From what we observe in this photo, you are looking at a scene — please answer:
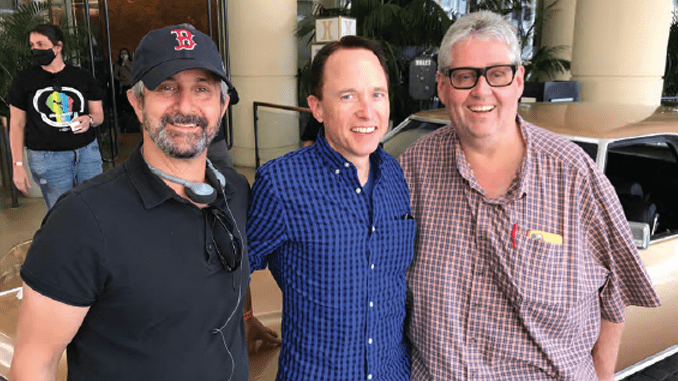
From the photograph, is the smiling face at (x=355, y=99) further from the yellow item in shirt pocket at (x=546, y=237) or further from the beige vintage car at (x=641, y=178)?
the beige vintage car at (x=641, y=178)

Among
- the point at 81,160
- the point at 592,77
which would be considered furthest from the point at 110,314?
the point at 592,77

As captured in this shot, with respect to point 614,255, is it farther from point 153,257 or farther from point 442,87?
point 153,257

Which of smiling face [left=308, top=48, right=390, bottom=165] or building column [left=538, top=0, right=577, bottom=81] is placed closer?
smiling face [left=308, top=48, right=390, bottom=165]

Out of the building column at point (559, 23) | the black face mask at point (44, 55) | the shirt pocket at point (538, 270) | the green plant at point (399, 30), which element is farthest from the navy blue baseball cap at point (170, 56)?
the building column at point (559, 23)

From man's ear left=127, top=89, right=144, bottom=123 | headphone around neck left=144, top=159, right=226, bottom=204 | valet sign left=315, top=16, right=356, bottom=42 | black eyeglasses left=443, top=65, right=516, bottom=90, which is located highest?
valet sign left=315, top=16, right=356, bottom=42

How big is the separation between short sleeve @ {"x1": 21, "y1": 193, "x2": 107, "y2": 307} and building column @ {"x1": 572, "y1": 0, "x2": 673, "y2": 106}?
7541 millimetres

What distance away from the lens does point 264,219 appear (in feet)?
5.29

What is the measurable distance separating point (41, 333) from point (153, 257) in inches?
11.1

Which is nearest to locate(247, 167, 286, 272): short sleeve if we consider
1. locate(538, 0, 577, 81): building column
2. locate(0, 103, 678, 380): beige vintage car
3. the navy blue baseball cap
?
the navy blue baseball cap

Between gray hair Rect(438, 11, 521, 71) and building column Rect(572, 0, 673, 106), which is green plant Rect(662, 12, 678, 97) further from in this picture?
gray hair Rect(438, 11, 521, 71)

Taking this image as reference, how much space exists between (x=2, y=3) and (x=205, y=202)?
883cm

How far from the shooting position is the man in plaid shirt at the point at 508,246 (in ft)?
5.66

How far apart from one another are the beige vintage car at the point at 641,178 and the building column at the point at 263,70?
5.65 metres

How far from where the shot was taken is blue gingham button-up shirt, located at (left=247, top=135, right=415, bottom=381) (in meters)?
1.59
